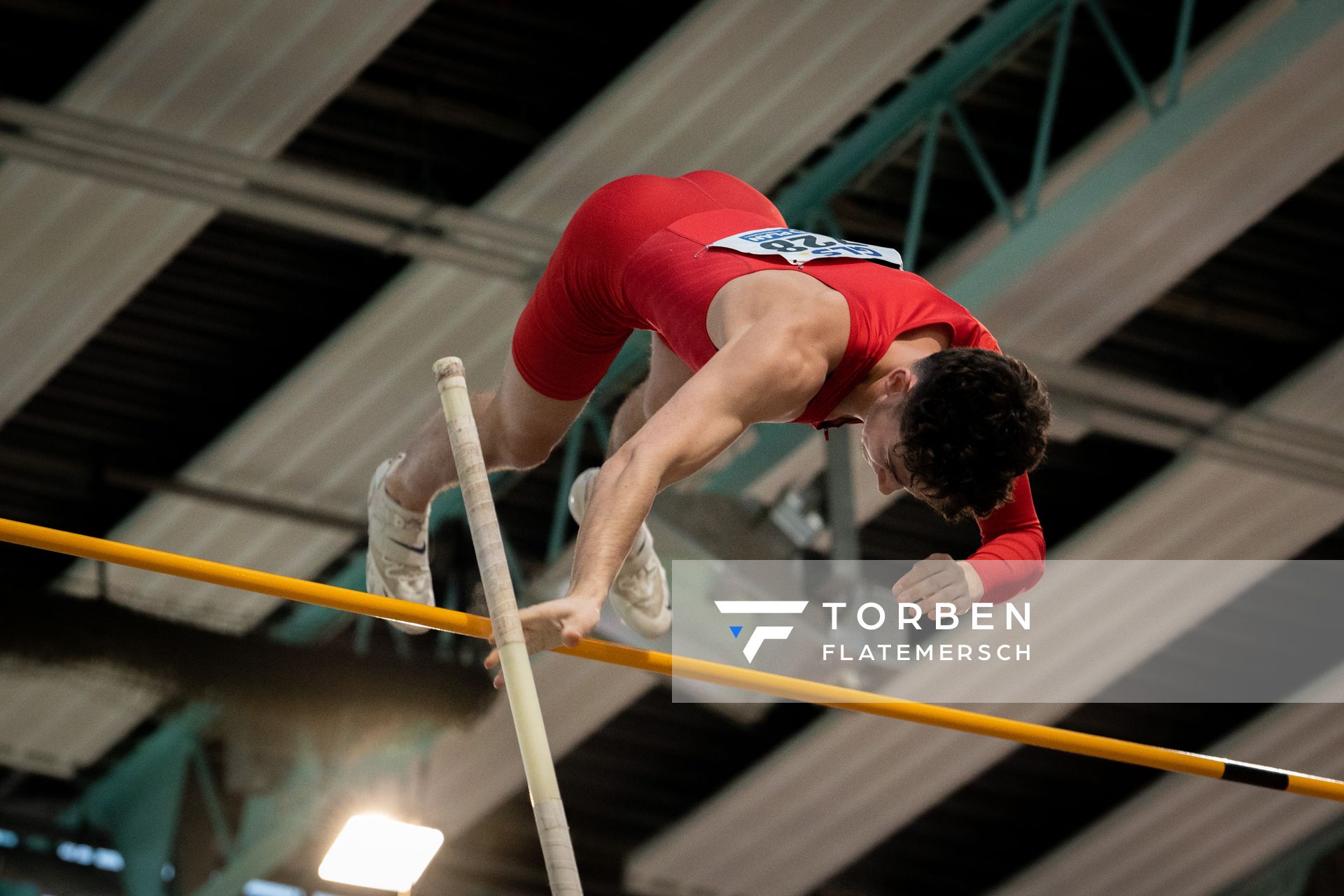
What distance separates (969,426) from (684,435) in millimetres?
512

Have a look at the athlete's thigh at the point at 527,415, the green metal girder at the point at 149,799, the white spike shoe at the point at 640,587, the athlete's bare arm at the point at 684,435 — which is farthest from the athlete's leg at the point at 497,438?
the green metal girder at the point at 149,799

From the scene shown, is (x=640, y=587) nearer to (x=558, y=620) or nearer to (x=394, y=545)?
(x=394, y=545)

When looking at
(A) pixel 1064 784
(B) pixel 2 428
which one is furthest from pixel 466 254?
(A) pixel 1064 784

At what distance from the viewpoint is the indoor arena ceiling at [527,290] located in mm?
6723

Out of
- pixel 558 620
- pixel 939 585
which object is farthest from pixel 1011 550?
pixel 558 620

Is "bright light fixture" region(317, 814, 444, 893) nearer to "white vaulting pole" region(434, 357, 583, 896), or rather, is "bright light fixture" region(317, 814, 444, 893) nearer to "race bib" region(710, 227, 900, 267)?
"white vaulting pole" region(434, 357, 583, 896)

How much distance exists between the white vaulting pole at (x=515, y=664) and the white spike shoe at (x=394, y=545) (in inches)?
44.4

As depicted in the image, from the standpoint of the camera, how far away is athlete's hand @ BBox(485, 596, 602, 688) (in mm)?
2820

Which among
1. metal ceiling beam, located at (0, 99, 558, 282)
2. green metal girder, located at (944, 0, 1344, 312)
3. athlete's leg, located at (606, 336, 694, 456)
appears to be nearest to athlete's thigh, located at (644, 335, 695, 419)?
athlete's leg, located at (606, 336, 694, 456)

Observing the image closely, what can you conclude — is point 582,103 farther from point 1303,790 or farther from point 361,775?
point 1303,790

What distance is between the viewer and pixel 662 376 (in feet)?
12.7

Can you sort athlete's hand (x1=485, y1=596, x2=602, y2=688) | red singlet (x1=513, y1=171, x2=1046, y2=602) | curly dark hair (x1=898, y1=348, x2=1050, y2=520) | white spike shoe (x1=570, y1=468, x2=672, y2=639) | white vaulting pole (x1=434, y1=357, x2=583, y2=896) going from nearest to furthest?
white vaulting pole (x1=434, y1=357, x2=583, y2=896), athlete's hand (x1=485, y1=596, x2=602, y2=688), curly dark hair (x1=898, y1=348, x2=1050, y2=520), red singlet (x1=513, y1=171, x2=1046, y2=602), white spike shoe (x1=570, y1=468, x2=672, y2=639)

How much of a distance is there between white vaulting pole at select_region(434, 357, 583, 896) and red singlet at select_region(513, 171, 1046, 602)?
22.4 inches

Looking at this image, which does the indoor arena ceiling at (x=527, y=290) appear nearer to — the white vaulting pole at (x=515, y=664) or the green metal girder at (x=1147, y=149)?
the green metal girder at (x=1147, y=149)
